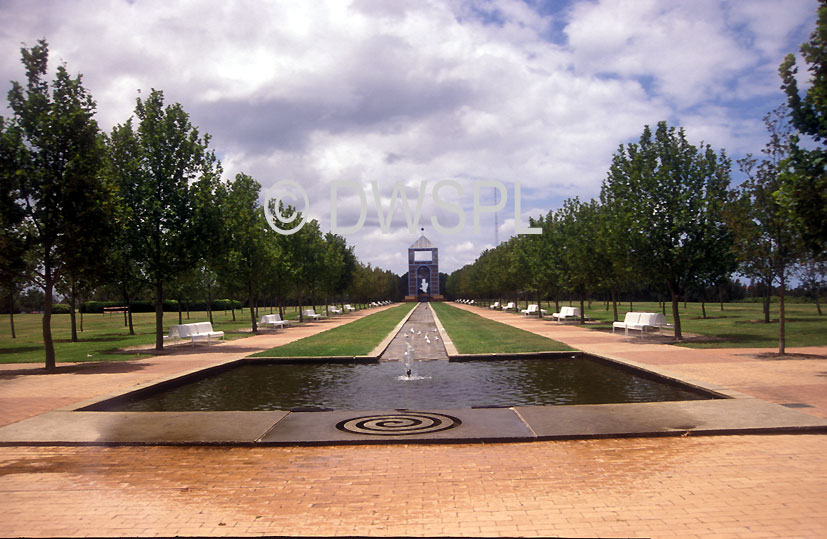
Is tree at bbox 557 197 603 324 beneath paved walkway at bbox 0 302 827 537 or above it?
above

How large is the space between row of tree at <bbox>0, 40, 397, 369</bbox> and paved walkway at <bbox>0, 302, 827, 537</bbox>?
1002cm

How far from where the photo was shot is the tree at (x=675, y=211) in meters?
20.0

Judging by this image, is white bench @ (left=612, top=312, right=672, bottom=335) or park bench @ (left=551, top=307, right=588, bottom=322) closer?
white bench @ (left=612, top=312, right=672, bottom=335)

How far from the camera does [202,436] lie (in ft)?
23.9

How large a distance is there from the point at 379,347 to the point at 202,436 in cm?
1109

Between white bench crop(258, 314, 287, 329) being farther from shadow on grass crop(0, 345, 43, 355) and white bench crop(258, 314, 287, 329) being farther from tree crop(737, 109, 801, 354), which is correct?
tree crop(737, 109, 801, 354)

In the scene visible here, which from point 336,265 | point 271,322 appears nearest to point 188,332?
point 271,322

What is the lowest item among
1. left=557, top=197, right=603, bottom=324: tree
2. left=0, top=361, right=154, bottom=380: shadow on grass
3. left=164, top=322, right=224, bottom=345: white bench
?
left=0, top=361, right=154, bottom=380: shadow on grass

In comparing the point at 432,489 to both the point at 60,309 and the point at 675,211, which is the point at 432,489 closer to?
the point at 675,211

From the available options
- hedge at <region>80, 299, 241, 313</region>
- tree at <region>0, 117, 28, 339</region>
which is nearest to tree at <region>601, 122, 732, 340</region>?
tree at <region>0, 117, 28, 339</region>

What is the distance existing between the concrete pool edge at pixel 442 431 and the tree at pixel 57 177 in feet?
26.0

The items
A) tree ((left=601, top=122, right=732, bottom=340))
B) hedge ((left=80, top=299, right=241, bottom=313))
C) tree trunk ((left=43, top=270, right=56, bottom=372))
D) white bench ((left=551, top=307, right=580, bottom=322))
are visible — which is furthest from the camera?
hedge ((left=80, top=299, right=241, bottom=313))

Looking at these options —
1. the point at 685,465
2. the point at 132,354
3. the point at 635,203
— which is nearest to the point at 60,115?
the point at 132,354

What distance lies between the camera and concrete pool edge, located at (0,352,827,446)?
7.08m
